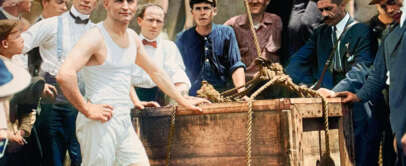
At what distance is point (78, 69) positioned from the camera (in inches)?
174


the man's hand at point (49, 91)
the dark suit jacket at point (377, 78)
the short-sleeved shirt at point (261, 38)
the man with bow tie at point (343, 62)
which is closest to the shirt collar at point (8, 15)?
the man's hand at point (49, 91)

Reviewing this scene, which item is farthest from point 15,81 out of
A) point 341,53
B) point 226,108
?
point 341,53

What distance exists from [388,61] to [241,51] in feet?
5.70

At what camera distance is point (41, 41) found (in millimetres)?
5504

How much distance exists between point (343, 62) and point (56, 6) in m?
2.59

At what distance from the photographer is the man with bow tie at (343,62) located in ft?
18.1

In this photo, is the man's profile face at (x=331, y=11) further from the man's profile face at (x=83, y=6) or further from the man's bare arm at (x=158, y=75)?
the man's profile face at (x=83, y=6)

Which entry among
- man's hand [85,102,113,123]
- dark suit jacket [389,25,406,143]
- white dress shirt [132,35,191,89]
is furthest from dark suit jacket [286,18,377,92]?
man's hand [85,102,113,123]

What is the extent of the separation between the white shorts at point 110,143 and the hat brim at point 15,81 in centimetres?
63

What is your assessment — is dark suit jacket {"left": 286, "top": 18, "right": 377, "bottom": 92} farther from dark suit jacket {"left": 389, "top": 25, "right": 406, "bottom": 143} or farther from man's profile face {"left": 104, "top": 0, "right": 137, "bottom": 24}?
man's profile face {"left": 104, "top": 0, "right": 137, "bottom": 24}

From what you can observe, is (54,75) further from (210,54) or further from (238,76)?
(238,76)

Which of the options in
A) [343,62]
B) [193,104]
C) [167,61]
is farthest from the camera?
[167,61]

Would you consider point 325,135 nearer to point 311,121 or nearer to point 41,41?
point 311,121

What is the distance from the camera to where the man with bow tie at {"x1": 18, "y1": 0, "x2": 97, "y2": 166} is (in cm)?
546
